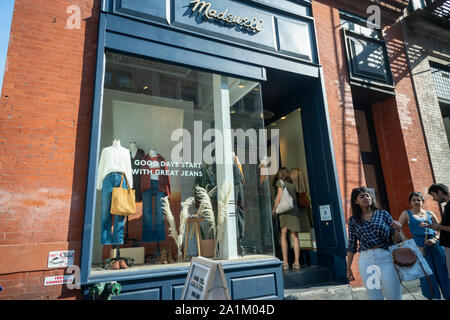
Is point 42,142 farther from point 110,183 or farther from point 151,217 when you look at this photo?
point 151,217

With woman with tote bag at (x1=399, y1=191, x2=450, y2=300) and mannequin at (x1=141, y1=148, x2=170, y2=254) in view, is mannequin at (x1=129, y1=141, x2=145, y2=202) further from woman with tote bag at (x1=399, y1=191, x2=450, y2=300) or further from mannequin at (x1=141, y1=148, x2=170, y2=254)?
woman with tote bag at (x1=399, y1=191, x2=450, y2=300)

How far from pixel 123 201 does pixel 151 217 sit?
692mm

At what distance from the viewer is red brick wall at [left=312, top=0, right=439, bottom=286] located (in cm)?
621

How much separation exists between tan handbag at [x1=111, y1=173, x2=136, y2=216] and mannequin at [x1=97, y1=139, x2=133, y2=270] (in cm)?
7

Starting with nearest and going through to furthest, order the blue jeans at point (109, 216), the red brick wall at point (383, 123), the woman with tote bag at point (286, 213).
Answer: the blue jeans at point (109, 216)
the woman with tote bag at point (286, 213)
the red brick wall at point (383, 123)

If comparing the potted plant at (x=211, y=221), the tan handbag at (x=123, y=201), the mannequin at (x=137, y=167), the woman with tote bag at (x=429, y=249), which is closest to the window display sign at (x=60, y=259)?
the tan handbag at (x=123, y=201)

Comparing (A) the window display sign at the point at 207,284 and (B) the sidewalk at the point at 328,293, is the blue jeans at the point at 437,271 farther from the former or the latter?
(A) the window display sign at the point at 207,284

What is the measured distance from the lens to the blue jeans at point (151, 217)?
15.9 ft

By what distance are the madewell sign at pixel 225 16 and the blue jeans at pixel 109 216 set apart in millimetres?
3377

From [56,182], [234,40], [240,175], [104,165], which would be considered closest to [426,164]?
[240,175]

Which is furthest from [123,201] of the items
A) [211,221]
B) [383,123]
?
[383,123]

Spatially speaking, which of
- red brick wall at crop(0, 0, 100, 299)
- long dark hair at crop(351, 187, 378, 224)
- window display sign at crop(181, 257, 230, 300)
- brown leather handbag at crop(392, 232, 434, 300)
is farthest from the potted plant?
brown leather handbag at crop(392, 232, 434, 300)

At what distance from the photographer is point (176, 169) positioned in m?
4.91

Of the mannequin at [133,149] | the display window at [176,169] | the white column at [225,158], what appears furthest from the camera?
the mannequin at [133,149]
